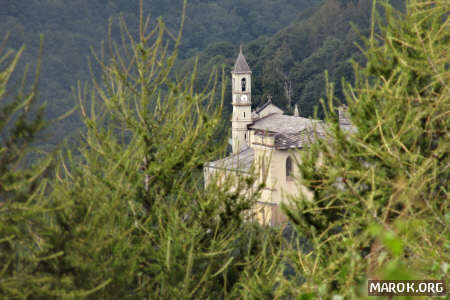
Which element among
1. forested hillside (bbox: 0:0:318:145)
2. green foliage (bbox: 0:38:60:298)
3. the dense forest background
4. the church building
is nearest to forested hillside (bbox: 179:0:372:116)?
the dense forest background

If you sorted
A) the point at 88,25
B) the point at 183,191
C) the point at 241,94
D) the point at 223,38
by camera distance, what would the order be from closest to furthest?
the point at 183,191 → the point at 241,94 → the point at 88,25 → the point at 223,38

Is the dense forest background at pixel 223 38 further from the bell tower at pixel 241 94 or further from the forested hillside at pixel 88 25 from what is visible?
the bell tower at pixel 241 94

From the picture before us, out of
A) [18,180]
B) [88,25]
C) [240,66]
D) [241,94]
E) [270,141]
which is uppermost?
[88,25]

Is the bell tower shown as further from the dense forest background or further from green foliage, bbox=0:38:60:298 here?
green foliage, bbox=0:38:60:298

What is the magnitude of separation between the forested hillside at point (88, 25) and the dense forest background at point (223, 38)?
145 millimetres

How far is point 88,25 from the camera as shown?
304ft

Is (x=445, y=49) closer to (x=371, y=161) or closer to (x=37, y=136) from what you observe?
(x=371, y=161)

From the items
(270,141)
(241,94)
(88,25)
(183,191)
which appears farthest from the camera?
(88,25)

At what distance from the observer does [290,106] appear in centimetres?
6219

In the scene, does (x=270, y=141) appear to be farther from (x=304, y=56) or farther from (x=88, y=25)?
(x=88, y=25)

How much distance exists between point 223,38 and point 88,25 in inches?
944

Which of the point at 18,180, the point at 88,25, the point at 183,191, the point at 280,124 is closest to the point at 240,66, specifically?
the point at 280,124

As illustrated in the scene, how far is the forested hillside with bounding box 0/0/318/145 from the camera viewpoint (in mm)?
72188

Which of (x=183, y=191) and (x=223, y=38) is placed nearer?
(x=183, y=191)
